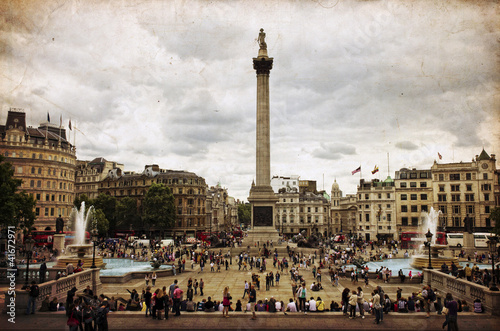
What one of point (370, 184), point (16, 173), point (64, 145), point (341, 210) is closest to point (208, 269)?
point (16, 173)

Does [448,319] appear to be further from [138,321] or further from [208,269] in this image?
[208,269]

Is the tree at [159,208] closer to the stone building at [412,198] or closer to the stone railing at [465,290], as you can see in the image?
the stone building at [412,198]

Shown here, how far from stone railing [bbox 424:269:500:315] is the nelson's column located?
1301 inches

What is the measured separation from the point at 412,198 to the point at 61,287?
79.5 m

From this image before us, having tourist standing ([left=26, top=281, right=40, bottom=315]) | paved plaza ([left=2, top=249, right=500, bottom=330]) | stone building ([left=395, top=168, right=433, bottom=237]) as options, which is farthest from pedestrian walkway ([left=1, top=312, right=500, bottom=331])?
stone building ([left=395, top=168, right=433, bottom=237])

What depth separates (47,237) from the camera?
58469 millimetres

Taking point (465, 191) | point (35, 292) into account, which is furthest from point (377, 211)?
point (35, 292)

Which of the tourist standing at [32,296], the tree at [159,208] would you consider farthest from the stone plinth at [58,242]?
the tree at [159,208]

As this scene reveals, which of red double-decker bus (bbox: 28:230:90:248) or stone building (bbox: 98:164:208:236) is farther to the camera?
stone building (bbox: 98:164:208:236)

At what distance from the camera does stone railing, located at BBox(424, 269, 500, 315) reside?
16.5 metres

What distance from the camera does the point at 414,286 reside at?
1109 inches

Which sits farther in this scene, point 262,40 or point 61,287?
point 262,40

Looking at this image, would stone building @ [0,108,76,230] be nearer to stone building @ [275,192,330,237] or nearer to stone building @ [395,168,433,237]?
stone building @ [275,192,330,237]

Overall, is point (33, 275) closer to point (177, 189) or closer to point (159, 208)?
point (159, 208)
